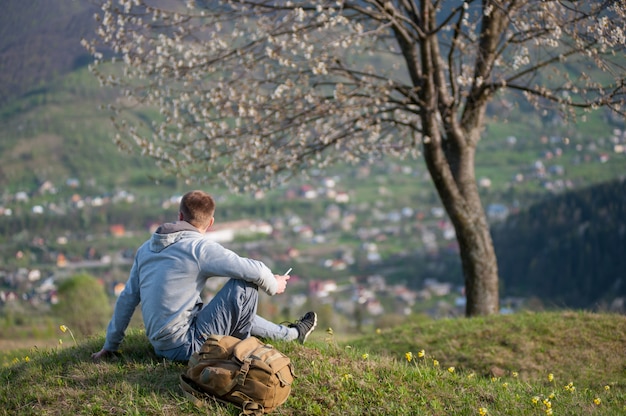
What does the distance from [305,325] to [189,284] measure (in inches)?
64.8

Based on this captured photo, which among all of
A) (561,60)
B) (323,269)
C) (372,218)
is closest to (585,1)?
(561,60)

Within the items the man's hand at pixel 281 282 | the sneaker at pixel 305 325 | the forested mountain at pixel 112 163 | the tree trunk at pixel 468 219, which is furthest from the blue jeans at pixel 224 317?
the forested mountain at pixel 112 163

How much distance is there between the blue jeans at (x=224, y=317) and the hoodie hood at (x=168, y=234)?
616mm

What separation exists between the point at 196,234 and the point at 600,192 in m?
55.2

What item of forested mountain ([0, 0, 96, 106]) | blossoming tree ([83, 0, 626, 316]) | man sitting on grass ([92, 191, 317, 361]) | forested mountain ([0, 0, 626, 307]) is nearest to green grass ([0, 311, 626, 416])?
man sitting on grass ([92, 191, 317, 361])

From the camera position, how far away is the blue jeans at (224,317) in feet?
19.1

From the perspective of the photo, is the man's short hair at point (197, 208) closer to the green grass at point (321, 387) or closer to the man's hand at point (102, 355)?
the green grass at point (321, 387)

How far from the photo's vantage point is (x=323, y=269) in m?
76.0

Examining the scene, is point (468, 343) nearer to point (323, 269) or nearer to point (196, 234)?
point (196, 234)

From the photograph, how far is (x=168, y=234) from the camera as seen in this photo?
5738 millimetres

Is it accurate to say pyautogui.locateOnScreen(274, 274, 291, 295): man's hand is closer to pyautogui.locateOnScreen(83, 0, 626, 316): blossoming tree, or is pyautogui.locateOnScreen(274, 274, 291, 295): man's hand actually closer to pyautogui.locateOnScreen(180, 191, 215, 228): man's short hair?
pyautogui.locateOnScreen(180, 191, 215, 228): man's short hair

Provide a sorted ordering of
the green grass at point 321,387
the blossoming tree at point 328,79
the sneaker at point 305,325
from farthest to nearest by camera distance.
→ the blossoming tree at point 328,79, the sneaker at point 305,325, the green grass at point 321,387

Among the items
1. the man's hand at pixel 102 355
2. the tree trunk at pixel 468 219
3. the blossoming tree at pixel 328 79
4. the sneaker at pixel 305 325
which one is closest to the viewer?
the man's hand at pixel 102 355

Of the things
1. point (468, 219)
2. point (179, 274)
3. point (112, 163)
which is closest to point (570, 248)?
point (468, 219)
